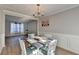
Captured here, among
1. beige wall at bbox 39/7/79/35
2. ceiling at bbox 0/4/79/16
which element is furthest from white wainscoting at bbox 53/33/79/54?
ceiling at bbox 0/4/79/16

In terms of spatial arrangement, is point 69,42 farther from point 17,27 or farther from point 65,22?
point 17,27

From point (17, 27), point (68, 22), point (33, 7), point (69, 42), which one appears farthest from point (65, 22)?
point (17, 27)

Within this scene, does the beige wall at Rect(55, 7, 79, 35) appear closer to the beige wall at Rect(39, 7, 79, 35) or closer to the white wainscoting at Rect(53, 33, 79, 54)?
the beige wall at Rect(39, 7, 79, 35)

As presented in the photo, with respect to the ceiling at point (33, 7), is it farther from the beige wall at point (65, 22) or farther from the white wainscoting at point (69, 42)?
the white wainscoting at point (69, 42)

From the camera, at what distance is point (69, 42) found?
486cm

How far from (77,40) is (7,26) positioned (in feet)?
30.4

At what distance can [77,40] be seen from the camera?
434cm

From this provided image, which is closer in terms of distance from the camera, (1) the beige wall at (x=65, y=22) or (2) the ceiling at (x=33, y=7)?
(2) the ceiling at (x=33, y=7)

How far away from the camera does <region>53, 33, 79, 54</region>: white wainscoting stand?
4.40m

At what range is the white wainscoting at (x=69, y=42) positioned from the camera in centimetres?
440

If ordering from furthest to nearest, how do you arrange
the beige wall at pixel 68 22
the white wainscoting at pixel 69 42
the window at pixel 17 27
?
the window at pixel 17 27
the beige wall at pixel 68 22
the white wainscoting at pixel 69 42

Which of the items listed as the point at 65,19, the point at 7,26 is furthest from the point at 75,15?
the point at 7,26

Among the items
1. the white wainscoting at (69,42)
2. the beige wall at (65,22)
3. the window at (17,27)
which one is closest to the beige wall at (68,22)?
the beige wall at (65,22)
